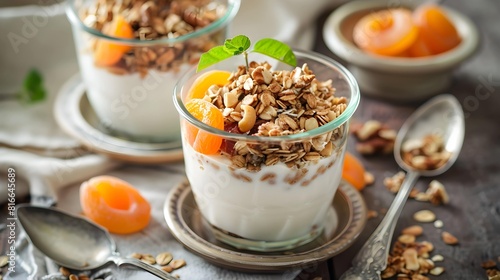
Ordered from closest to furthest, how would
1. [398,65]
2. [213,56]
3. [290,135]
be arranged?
[290,135] < [213,56] < [398,65]

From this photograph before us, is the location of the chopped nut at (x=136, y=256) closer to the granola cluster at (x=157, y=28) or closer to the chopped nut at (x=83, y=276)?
the chopped nut at (x=83, y=276)

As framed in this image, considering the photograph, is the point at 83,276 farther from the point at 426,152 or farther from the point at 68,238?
the point at 426,152

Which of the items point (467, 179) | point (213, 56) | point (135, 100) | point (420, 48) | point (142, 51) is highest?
point (213, 56)

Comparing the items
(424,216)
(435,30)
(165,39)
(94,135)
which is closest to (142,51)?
(165,39)

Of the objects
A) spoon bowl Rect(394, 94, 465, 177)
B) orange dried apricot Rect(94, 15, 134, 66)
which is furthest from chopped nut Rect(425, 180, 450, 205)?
orange dried apricot Rect(94, 15, 134, 66)

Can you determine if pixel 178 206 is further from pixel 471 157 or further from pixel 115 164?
pixel 471 157

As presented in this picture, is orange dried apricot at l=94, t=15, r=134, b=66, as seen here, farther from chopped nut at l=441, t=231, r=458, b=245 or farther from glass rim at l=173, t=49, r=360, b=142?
chopped nut at l=441, t=231, r=458, b=245
